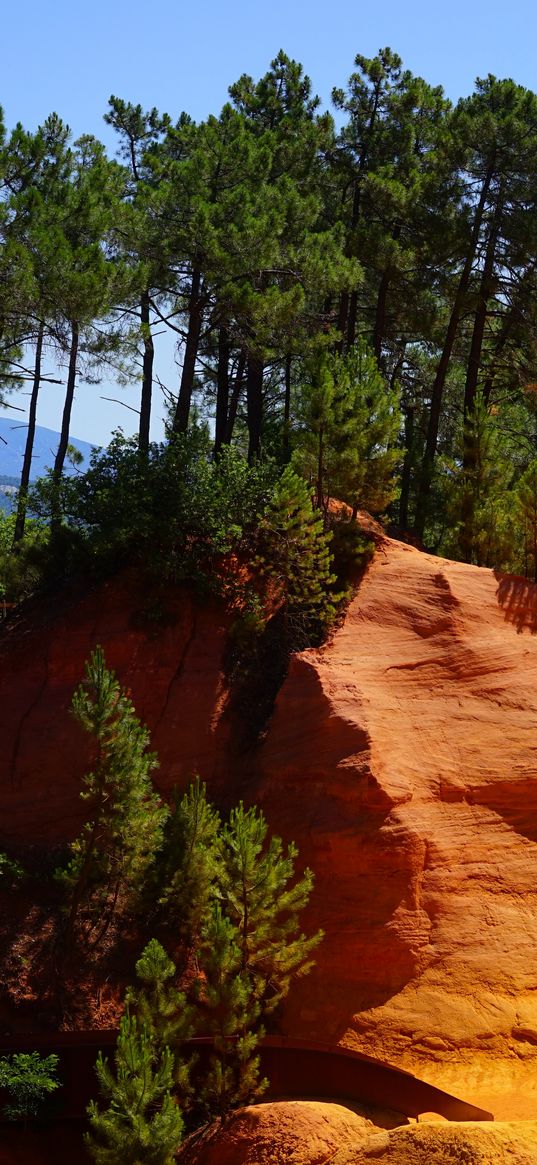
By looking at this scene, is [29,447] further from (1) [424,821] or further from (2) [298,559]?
(1) [424,821]

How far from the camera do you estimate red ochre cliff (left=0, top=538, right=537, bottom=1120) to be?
16234 mm

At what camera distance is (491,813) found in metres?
18.2

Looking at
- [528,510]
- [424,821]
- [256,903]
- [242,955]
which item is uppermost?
[528,510]

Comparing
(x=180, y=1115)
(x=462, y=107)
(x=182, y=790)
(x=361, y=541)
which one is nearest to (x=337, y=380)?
(x=361, y=541)

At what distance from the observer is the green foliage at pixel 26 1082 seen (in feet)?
47.3

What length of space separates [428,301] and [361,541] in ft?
37.7

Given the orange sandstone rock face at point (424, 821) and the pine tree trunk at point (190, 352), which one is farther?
the pine tree trunk at point (190, 352)

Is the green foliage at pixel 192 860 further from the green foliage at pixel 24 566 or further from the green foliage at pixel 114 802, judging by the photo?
the green foliage at pixel 24 566

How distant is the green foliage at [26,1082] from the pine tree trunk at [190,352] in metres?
12.5

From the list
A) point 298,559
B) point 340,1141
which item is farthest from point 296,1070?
point 298,559

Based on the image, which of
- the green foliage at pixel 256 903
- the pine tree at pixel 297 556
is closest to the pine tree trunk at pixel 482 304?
the pine tree at pixel 297 556

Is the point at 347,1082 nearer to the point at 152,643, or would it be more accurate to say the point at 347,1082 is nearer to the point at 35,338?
the point at 152,643

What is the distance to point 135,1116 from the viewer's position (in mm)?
12523

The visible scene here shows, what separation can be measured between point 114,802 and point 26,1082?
3913mm
